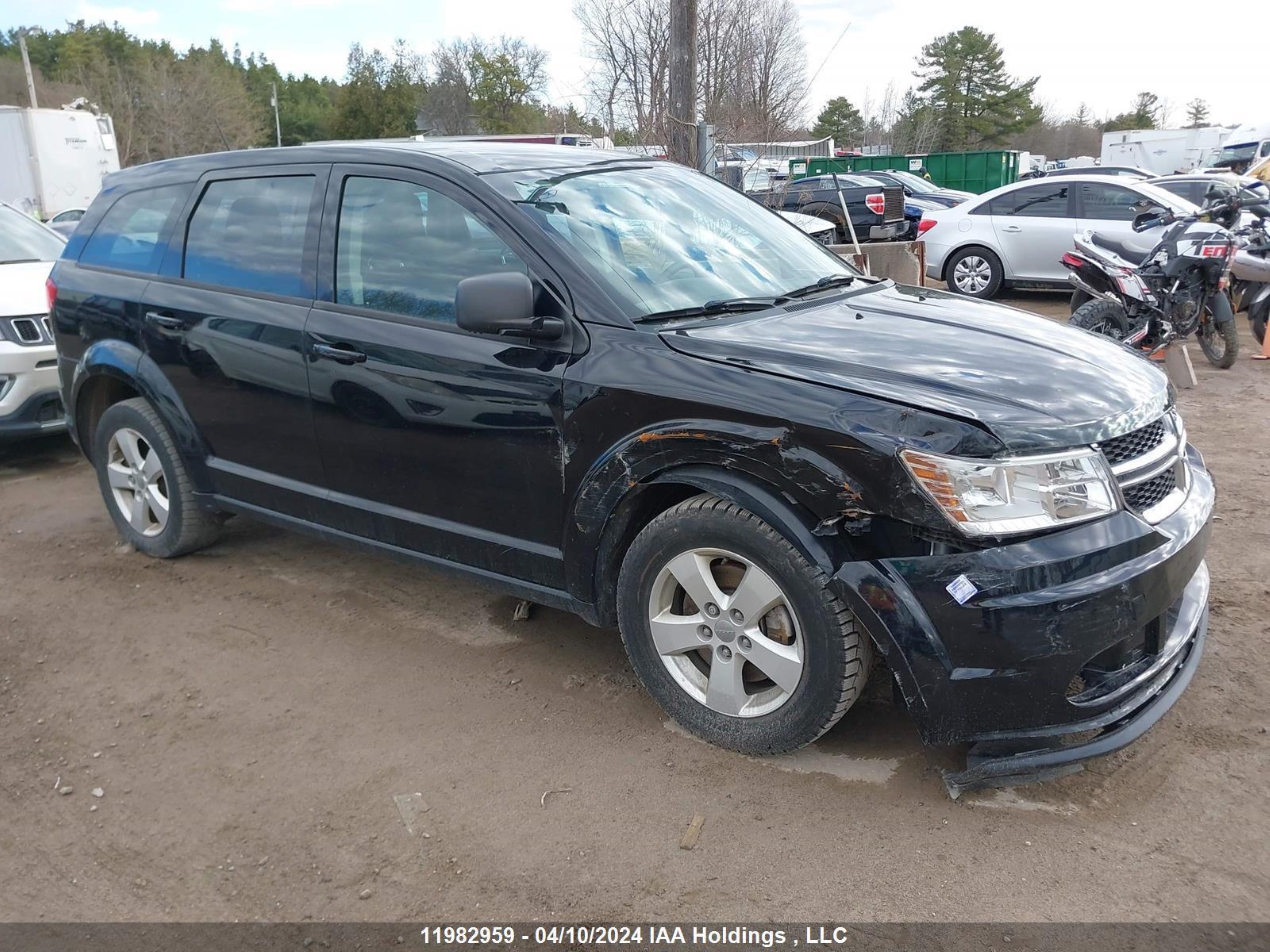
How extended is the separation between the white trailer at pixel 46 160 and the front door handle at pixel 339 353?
19348mm

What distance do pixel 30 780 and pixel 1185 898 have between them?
338cm

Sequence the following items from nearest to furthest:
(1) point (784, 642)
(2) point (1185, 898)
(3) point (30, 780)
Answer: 1. (2) point (1185, 898)
2. (1) point (784, 642)
3. (3) point (30, 780)

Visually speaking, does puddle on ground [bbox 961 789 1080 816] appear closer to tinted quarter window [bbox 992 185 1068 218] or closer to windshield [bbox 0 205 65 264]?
windshield [bbox 0 205 65 264]

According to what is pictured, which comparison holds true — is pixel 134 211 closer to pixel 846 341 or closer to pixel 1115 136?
pixel 846 341

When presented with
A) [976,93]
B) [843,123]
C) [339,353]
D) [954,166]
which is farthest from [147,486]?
[976,93]

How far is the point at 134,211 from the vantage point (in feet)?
15.9

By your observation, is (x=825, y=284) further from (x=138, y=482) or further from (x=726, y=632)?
(x=138, y=482)

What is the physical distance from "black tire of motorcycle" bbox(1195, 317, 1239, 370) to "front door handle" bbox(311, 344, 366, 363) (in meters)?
7.54

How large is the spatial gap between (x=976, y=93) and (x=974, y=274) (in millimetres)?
67999

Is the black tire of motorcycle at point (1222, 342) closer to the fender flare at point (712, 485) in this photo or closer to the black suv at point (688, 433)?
the black suv at point (688, 433)

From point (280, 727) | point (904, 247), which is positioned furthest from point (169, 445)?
point (904, 247)

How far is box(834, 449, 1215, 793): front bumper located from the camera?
2.61 metres

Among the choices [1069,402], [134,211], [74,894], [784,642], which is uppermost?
[134,211]

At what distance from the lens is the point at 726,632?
3.07 meters
